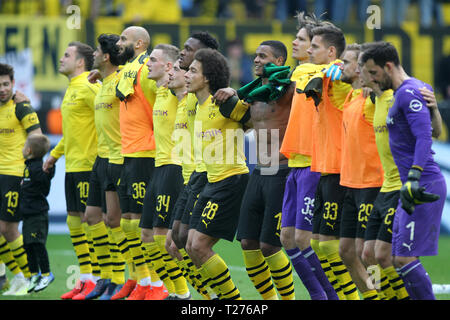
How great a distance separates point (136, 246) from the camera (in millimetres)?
9547

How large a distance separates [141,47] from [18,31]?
245 inches

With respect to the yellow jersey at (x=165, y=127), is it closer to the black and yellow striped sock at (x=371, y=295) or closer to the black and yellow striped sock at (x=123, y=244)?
the black and yellow striped sock at (x=123, y=244)

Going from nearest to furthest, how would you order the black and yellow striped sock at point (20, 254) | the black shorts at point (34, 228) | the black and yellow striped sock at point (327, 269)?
the black and yellow striped sock at point (327, 269), the black shorts at point (34, 228), the black and yellow striped sock at point (20, 254)

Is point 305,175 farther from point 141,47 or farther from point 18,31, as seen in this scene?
point 18,31

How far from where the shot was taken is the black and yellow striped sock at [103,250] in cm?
994

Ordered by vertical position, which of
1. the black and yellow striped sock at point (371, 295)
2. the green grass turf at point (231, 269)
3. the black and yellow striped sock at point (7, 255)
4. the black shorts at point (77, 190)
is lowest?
the green grass turf at point (231, 269)

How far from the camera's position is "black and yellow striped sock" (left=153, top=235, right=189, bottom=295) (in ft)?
29.5

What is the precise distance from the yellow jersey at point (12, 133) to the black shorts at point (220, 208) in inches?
142

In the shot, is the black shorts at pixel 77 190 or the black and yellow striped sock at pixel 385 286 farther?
the black shorts at pixel 77 190

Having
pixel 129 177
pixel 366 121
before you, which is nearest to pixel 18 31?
pixel 129 177

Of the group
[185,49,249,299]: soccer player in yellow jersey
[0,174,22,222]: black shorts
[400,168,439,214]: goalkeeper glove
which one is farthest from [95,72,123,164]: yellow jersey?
[400,168,439,214]: goalkeeper glove

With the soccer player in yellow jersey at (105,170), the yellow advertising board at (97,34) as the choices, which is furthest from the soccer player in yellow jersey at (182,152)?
the yellow advertising board at (97,34)

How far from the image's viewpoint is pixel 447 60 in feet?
52.7

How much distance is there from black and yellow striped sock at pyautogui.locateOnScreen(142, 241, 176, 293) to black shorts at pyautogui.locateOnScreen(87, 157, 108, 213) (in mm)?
981
